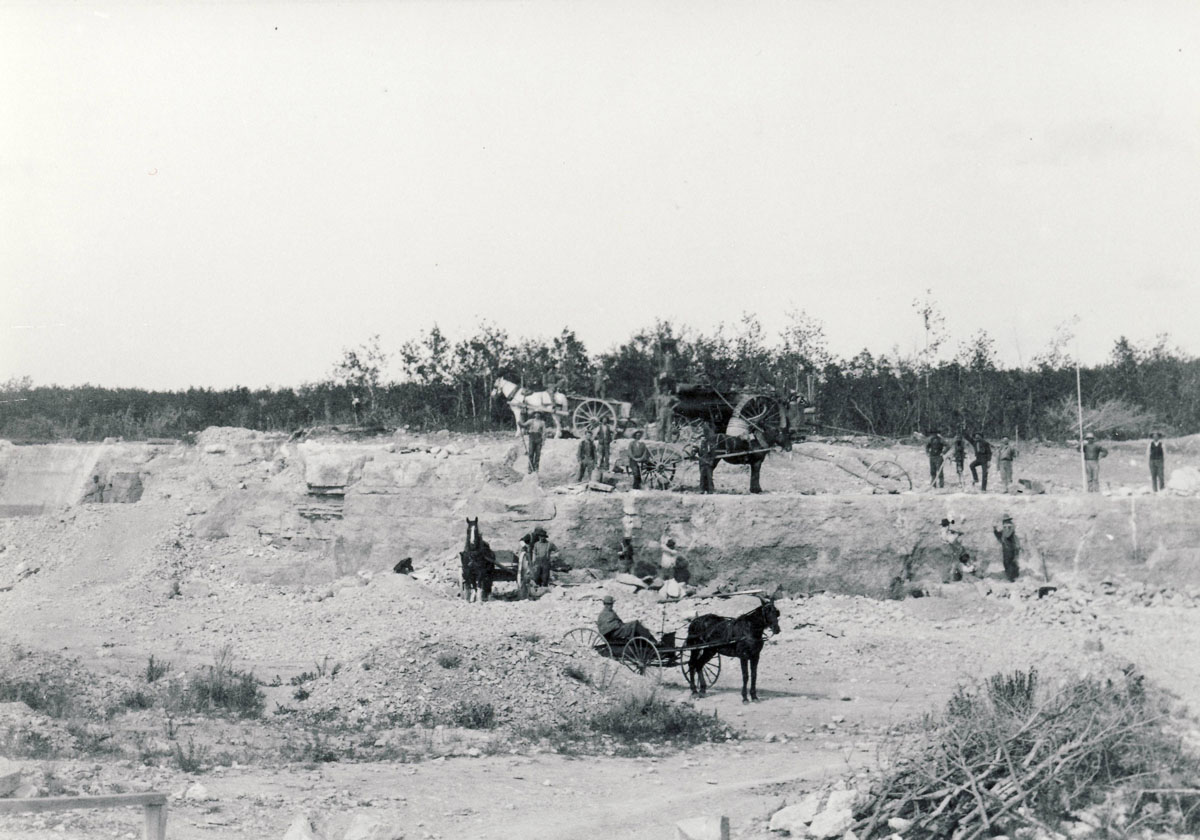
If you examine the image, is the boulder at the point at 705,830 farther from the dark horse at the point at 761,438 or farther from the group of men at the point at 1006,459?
the group of men at the point at 1006,459

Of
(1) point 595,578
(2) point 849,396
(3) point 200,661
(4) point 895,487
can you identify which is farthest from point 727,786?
(2) point 849,396

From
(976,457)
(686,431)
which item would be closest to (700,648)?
(686,431)

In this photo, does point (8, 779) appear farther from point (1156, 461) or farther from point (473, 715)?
point (1156, 461)

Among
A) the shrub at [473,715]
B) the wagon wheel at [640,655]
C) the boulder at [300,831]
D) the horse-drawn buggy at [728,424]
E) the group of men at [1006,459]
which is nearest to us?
the boulder at [300,831]

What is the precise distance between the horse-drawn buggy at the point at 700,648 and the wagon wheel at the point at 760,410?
9002 mm

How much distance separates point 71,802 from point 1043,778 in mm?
5873

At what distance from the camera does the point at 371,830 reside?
24.4 feet

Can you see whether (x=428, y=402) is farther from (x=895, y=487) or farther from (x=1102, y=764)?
(x=1102, y=764)

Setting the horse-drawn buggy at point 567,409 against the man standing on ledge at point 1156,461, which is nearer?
the man standing on ledge at point 1156,461

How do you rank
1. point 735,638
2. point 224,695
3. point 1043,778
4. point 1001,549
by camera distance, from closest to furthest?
point 1043,778
point 224,695
point 735,638
point 1001,549

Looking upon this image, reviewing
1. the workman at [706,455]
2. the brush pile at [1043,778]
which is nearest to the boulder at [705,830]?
the brush pile at [1043,778]

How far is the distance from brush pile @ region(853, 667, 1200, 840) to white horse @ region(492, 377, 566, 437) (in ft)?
57.6

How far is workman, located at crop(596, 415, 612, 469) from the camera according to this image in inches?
899

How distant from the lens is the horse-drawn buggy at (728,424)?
22109 mm
